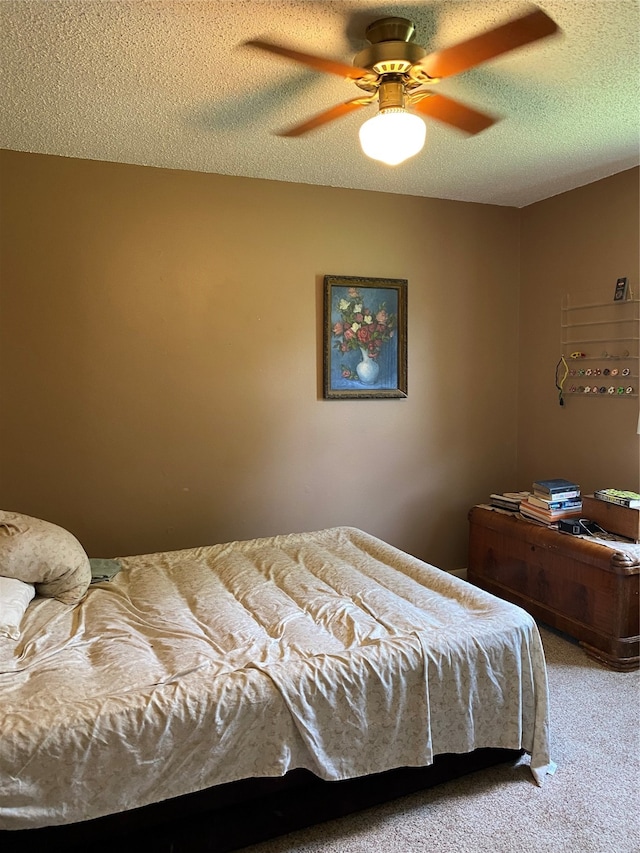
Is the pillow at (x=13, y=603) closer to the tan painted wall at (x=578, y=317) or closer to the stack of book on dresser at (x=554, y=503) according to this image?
the stack of book on dresser at (x=554, y=503)

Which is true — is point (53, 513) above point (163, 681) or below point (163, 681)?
above

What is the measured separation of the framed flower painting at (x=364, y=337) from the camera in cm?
352

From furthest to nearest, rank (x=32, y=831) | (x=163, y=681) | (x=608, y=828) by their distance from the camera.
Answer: (x=608, y=828)
(x=163, y=681)
(x=32, y=831)

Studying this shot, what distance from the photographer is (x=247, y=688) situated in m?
1.72

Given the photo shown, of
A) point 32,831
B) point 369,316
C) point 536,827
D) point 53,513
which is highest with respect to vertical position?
point 369,316

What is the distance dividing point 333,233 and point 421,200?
2.08 feet

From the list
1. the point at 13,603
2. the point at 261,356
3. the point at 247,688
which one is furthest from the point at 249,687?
the point at 261,356

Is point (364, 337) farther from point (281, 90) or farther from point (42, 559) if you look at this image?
point (42, 559)

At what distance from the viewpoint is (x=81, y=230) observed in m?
3.00

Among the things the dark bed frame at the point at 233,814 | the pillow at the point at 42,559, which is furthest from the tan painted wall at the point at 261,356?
the dark bed frame at the point at 233,814

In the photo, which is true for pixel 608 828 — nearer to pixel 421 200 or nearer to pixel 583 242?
pixel 583 242

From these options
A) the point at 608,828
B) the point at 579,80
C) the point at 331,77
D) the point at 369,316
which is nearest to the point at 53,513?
the point at 369,316

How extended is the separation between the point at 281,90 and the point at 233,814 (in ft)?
8.03

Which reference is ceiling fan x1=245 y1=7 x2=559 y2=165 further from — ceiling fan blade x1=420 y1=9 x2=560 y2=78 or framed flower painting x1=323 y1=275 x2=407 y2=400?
framed flower painting x1=323 y1=275 x2=407 y2=400
